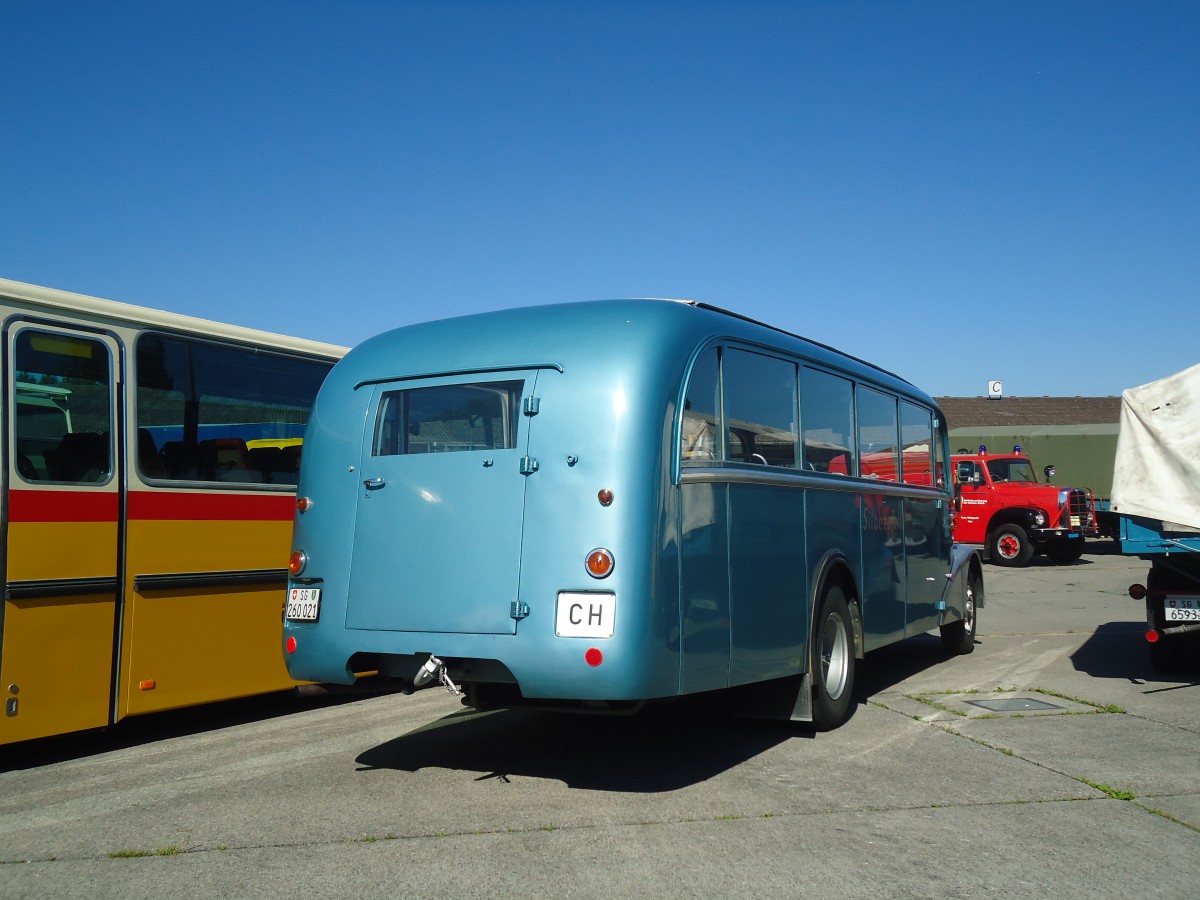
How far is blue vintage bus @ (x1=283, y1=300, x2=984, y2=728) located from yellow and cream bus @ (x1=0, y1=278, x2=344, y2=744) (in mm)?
1435

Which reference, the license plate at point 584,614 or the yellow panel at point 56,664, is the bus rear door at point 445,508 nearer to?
the license plate at point 584,614

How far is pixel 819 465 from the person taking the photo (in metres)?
7.53

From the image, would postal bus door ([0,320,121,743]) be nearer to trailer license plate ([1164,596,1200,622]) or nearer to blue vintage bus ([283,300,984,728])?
blue vintage bus ([283,300,984,728])

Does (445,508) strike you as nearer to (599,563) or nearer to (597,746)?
(599,563)

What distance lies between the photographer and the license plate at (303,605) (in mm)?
6113

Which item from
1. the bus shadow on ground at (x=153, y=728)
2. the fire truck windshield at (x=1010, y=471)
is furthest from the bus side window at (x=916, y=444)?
the fire truck windshield at (x=1010, y=471)

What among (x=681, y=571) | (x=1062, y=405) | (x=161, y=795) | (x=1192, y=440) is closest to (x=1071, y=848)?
(x=681, y=571)

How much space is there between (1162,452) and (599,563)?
5.96m

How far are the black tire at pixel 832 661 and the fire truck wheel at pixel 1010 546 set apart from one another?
57.3 ft

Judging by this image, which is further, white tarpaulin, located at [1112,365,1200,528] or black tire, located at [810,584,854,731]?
white tarpaulin, located at [1112,365,1200,528]

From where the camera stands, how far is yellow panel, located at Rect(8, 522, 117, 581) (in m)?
6.35

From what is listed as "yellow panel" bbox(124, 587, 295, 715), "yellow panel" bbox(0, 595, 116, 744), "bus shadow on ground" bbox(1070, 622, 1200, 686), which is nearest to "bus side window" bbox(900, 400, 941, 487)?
"bus shadow on ground" bbox(1070, 622, 1200, 686)

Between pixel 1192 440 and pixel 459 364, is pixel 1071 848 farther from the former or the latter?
pixel 1192 440

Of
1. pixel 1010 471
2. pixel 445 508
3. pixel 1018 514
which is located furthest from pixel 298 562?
pixel 1010 471
